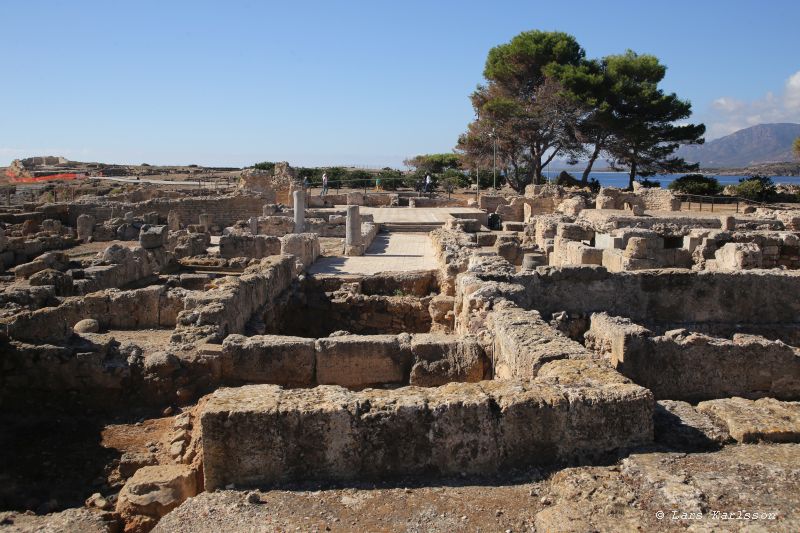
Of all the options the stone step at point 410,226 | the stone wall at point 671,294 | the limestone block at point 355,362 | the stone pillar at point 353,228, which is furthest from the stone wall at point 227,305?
the stone step at point 410,226

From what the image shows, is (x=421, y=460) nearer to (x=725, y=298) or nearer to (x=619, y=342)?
(x=619, y=342)

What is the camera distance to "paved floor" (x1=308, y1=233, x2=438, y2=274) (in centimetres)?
1507

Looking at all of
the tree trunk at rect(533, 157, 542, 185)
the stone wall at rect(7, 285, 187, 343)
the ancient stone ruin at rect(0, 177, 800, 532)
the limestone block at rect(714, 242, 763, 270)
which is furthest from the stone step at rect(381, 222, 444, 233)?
the tree trunk at rect(533, 157, 542, 185)

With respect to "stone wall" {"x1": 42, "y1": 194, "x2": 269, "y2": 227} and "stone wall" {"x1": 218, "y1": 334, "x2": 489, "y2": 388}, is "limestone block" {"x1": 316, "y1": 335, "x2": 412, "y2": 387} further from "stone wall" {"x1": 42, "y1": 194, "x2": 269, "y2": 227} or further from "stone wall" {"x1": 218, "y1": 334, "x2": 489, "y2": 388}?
"stone wall" {"x1": 42, "y1": 194, "x2": 269, "y2": 227}

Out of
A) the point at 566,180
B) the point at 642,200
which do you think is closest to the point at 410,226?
the point at 642,200

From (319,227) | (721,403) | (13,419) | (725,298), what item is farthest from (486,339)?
(319,227)

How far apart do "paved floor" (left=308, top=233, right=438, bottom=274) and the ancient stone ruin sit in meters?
0.75

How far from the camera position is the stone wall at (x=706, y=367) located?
Answer: 6.68 m

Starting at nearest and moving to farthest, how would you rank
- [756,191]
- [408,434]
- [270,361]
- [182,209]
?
[408,434], [270,361], [182,209], [756,191]

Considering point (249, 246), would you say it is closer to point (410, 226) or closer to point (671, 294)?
point (410, 226)

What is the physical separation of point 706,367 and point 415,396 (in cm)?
373

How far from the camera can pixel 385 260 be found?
54.6ft

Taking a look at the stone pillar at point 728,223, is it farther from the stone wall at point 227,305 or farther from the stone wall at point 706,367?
the stone wall at point 227,305

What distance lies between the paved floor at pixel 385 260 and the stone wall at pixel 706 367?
8348 millimetres
